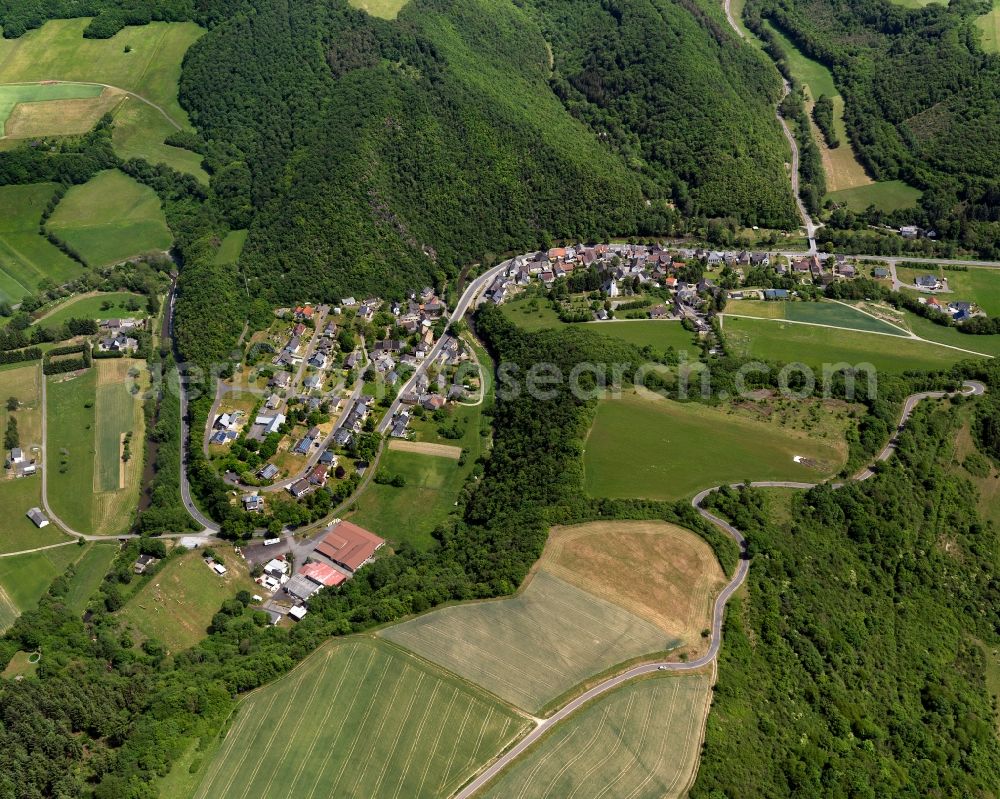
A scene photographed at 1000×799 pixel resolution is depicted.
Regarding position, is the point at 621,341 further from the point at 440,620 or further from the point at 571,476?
the point at 440,620

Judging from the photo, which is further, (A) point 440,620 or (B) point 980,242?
(B) point 980,242

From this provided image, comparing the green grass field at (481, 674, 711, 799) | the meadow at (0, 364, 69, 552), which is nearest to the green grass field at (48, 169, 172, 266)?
the meadow at (0, 364, 69, 552)

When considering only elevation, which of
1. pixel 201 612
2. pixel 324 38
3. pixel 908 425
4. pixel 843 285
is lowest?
pixel 201 612

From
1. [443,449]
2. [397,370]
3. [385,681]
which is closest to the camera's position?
[385,681]

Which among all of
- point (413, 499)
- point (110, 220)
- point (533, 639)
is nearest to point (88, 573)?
point (413, 499)

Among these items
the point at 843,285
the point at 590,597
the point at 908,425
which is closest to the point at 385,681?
the point at 590,597

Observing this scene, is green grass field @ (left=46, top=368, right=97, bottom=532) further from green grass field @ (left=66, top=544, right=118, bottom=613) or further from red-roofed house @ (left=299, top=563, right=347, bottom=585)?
red-roofed house @ (left=299, top=563, right=347, bottom=585)
